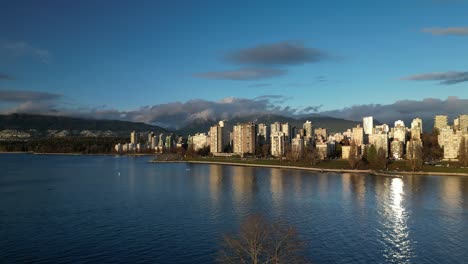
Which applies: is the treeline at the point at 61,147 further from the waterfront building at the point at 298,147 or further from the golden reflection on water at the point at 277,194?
the golden reflection on water at the point at 277,194

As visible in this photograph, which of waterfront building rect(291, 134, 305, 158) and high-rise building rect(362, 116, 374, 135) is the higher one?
high-rise building rect(362, 116, 374, 135)

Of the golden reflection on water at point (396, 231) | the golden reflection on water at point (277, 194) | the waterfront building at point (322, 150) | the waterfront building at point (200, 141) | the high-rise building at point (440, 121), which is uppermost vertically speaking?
the high-rise building at point (440, 121)

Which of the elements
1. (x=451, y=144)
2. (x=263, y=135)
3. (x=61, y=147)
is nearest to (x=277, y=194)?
(x=451, y=144)

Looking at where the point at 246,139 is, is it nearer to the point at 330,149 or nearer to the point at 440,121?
the point at 330,149

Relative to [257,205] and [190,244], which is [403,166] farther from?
[190,244]

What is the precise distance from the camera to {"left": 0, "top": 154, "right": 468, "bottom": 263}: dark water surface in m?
14.2

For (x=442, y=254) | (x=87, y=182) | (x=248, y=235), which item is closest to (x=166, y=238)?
(x=248, y=235)

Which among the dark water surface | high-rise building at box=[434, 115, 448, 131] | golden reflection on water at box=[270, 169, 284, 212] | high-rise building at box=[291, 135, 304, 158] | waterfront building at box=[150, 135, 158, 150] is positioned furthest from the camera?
waterfront building at box=[150, 135, 158, 150]

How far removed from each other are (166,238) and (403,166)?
145 feet

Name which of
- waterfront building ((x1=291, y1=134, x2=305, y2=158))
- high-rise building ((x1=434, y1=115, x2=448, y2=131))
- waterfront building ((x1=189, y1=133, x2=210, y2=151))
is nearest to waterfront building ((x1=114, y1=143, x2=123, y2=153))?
waterfront building ((x1=189, y1=133, x2=210, y2=151))

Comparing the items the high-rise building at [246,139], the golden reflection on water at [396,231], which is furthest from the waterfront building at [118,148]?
the golden reflection on water at [396,231]

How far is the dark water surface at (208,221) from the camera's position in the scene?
14156 mm

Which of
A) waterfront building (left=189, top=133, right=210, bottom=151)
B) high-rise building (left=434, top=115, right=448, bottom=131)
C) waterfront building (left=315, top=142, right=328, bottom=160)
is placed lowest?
waterfront building (left=315, top=142, right=328, bottom=160)

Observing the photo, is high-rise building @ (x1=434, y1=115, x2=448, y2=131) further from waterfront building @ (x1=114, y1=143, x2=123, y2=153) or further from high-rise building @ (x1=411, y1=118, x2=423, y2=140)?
waterfront building @ (x1=114, y1=143, x2=123, y2=153)
